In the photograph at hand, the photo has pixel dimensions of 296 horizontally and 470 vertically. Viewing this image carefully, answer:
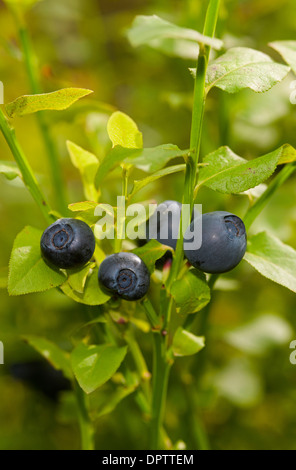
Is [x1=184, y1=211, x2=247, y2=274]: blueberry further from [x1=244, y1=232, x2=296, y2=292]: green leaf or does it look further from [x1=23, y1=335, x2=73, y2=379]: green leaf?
[x1=23, y1=335, x2=73, y2=379]: green leaf

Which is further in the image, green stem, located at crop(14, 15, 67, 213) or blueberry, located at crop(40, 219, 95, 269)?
green stem, located at crop(14, 15, 67, 213)

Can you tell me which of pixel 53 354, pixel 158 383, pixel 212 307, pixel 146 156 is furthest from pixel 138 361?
pixel 212 307

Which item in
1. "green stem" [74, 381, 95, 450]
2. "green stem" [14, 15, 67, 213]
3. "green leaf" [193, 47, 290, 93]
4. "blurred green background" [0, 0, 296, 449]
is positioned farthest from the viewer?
"blurred green background" [0, 0, 296, 449]

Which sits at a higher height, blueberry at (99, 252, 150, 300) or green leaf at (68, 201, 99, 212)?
green leaf at (68, 201, 99, 212)

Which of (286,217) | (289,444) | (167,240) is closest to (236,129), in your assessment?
(286,217)

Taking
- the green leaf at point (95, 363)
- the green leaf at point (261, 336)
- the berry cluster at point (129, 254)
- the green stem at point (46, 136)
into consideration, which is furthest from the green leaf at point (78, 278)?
the green leaf at point (261, 336)

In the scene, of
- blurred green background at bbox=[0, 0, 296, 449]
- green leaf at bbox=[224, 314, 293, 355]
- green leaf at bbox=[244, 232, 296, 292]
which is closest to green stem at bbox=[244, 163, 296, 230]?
green leaf at bbox=[244, 232, 296, 292]
